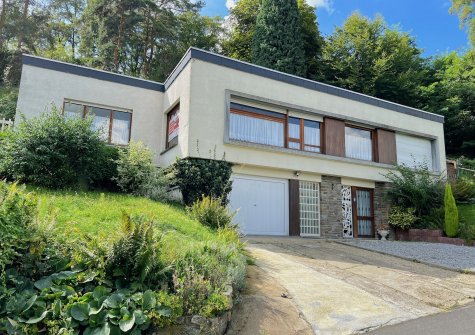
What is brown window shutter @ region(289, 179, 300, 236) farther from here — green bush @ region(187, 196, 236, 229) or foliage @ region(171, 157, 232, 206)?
green bush @ region(187, 196, 236, 229)

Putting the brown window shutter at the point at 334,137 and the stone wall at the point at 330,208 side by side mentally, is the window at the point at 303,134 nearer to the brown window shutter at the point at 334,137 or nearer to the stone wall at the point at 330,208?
the brown window shutter at the point at 334,137

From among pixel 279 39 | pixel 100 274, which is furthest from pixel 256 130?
pixel 279 39

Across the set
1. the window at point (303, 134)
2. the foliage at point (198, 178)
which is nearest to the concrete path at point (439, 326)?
the foliage at point (198, 178)

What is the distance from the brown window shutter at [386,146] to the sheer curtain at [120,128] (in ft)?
35.0

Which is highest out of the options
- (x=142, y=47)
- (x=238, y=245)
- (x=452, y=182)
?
(x=142, y=47)

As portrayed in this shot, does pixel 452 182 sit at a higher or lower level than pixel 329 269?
higher

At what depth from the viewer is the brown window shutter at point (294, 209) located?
13062 millimetres

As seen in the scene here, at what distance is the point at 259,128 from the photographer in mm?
13133

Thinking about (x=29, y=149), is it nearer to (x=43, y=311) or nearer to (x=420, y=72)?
(x=43, y=311)

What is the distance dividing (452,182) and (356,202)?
5.01 m

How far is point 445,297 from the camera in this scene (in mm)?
5938

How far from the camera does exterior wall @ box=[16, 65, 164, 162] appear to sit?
12367mm

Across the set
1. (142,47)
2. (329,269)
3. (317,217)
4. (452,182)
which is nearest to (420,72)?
(452,182)

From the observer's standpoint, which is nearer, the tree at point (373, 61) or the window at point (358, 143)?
the window at point (358, 143)
